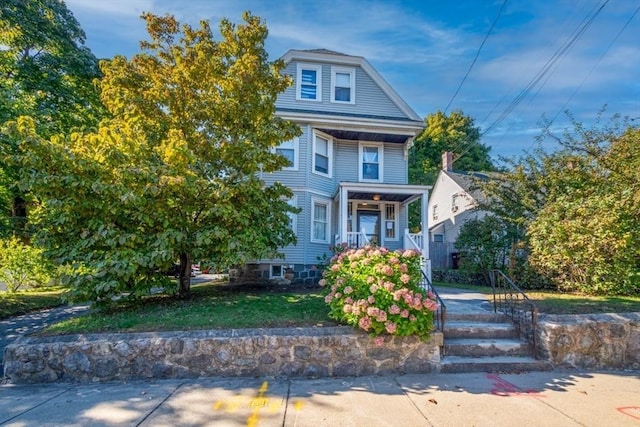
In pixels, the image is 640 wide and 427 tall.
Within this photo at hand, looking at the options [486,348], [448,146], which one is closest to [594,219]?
[486,348]

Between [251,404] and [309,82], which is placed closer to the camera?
[251,404]

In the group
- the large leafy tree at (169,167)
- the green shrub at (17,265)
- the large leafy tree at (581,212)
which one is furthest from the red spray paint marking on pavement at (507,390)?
the green shrub at (17,265)

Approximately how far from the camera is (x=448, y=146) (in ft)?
105

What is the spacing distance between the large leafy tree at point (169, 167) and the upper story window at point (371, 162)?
5.33m

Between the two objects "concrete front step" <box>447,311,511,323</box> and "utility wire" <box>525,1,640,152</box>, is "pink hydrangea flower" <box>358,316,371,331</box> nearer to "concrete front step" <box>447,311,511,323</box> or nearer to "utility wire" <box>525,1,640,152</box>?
"concrete front step" <box>447,311,511,323</box>

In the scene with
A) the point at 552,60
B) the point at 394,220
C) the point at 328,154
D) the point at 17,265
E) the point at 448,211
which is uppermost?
the point at 552,60

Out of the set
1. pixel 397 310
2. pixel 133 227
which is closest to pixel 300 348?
pixel 397 310

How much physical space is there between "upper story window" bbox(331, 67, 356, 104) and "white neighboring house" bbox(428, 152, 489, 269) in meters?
8.86

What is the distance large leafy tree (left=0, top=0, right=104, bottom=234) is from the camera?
9320mm

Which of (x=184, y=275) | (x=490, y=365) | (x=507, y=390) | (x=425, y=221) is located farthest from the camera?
(x=425, y=221)

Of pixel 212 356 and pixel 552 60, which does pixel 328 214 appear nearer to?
pixel 212 356

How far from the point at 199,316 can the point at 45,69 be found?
9.62 meters

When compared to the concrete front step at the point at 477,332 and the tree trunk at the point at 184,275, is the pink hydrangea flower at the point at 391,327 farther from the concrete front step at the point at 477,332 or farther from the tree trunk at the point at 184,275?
the tree trunk at the point at 184,275

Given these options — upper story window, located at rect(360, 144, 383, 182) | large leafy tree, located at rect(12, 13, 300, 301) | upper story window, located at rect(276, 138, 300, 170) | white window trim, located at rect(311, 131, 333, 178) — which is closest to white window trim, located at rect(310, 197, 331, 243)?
white window trim, located at rect(311, 131, 333, 178)
